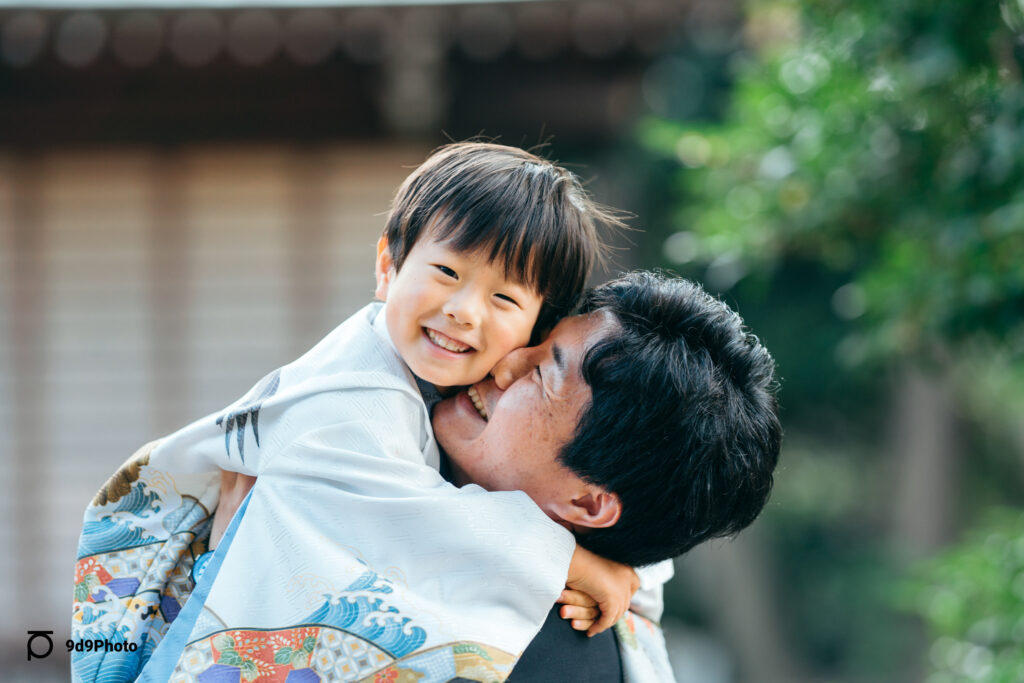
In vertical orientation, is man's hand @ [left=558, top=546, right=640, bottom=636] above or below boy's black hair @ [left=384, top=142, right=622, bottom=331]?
below

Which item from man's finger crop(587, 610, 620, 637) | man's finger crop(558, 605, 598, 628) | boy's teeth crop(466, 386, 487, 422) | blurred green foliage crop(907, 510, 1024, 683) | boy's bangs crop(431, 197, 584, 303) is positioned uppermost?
boy's bangs crop(431, 197, 584, 303)

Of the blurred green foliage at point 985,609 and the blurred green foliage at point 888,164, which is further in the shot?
the blurred green foliage at point 985,609

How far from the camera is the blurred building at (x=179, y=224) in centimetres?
532

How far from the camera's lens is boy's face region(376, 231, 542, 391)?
1572 mm

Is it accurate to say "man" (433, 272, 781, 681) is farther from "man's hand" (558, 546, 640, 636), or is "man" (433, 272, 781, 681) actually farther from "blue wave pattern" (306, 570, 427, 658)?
"blue wave pattern" (306, 570, 427, 658)

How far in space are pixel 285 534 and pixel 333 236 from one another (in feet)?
14.6

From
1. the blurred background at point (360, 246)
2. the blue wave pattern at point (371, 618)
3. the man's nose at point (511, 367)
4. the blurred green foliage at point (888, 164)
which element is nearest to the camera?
the blue wave pattern at point (371, 618)

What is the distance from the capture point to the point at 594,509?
1.58 metres

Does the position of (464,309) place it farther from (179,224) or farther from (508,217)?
(179,224)

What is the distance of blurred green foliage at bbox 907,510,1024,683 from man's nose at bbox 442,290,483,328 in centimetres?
184

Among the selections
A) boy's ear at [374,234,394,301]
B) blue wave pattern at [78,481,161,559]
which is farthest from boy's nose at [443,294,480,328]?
blue wave pattern at [78,481,161,559]

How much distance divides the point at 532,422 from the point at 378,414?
0.85 feet

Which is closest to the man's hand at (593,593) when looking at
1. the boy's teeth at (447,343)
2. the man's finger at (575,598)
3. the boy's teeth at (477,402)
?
the man's finger at (575,598)

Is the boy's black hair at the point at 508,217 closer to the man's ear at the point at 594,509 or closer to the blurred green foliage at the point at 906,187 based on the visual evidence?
the man's ear at the point at 594,509
